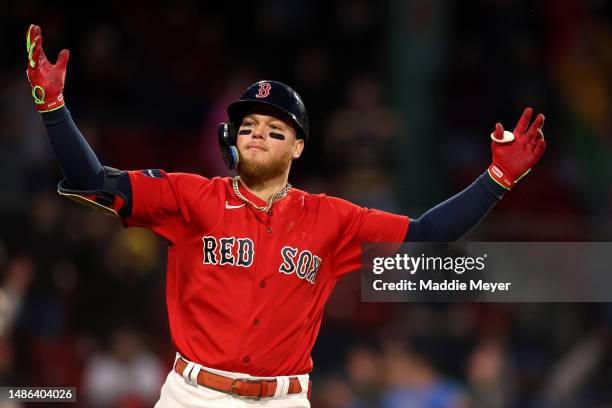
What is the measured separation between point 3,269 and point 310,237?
3.57 m

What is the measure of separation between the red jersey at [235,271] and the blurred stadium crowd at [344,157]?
2.63 m

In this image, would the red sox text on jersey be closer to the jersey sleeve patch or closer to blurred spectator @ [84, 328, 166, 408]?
the jersey sleeve patch

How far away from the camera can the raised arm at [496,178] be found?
14.0 feet

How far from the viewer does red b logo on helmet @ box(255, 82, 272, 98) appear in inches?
166

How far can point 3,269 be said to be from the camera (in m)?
7.11

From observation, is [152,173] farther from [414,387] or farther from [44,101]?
[414,387]

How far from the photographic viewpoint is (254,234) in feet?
13.5

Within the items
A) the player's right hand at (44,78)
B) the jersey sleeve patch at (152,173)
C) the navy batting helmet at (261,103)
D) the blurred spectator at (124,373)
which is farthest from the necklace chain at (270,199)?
the blurred spectator at (124,373)

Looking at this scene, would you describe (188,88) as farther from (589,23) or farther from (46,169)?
(589,23)

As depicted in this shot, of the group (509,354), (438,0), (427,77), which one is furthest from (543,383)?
(438,0)

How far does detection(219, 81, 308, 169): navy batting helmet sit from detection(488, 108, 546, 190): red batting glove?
31.5 inches

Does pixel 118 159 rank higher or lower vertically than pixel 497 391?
higher

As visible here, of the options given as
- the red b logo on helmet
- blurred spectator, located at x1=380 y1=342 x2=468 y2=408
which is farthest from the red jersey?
blurred spectator, located at x1=380 y1=342 x2=468 y2=408

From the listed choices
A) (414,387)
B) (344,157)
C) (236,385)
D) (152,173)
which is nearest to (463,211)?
(236,385)
